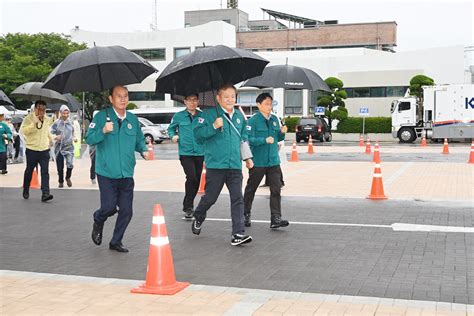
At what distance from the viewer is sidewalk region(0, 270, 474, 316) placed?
4781 mm

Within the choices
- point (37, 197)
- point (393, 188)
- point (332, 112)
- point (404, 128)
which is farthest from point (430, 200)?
point (332, 112)

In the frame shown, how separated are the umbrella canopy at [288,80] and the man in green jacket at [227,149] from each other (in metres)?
3.85

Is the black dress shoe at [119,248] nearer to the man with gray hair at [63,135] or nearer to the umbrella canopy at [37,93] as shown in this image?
the umbrella canopy at [37,93]

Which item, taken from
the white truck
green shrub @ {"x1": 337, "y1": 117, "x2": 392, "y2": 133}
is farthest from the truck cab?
green shrub @ {"x1": 337, "y1": 117, "x2": 392, "y2": 133}

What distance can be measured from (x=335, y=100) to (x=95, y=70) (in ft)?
143

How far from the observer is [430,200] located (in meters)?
11.2

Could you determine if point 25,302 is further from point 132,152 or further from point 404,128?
point 404,128

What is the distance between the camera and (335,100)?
49.5 meters

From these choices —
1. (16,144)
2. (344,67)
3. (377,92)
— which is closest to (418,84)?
(377,92)

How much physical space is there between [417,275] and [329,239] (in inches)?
74.5

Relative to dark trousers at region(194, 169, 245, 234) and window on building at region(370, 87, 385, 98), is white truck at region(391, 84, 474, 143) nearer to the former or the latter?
window on building at region(370, 87, 385, 98)

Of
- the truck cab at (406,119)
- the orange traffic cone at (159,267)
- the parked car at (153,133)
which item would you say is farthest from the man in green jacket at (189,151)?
the parked car at (153,133)

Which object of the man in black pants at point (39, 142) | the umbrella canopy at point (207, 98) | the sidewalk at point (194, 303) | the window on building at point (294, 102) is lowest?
the sidewalk at point (194, 303)

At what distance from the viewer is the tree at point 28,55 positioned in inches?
2012
